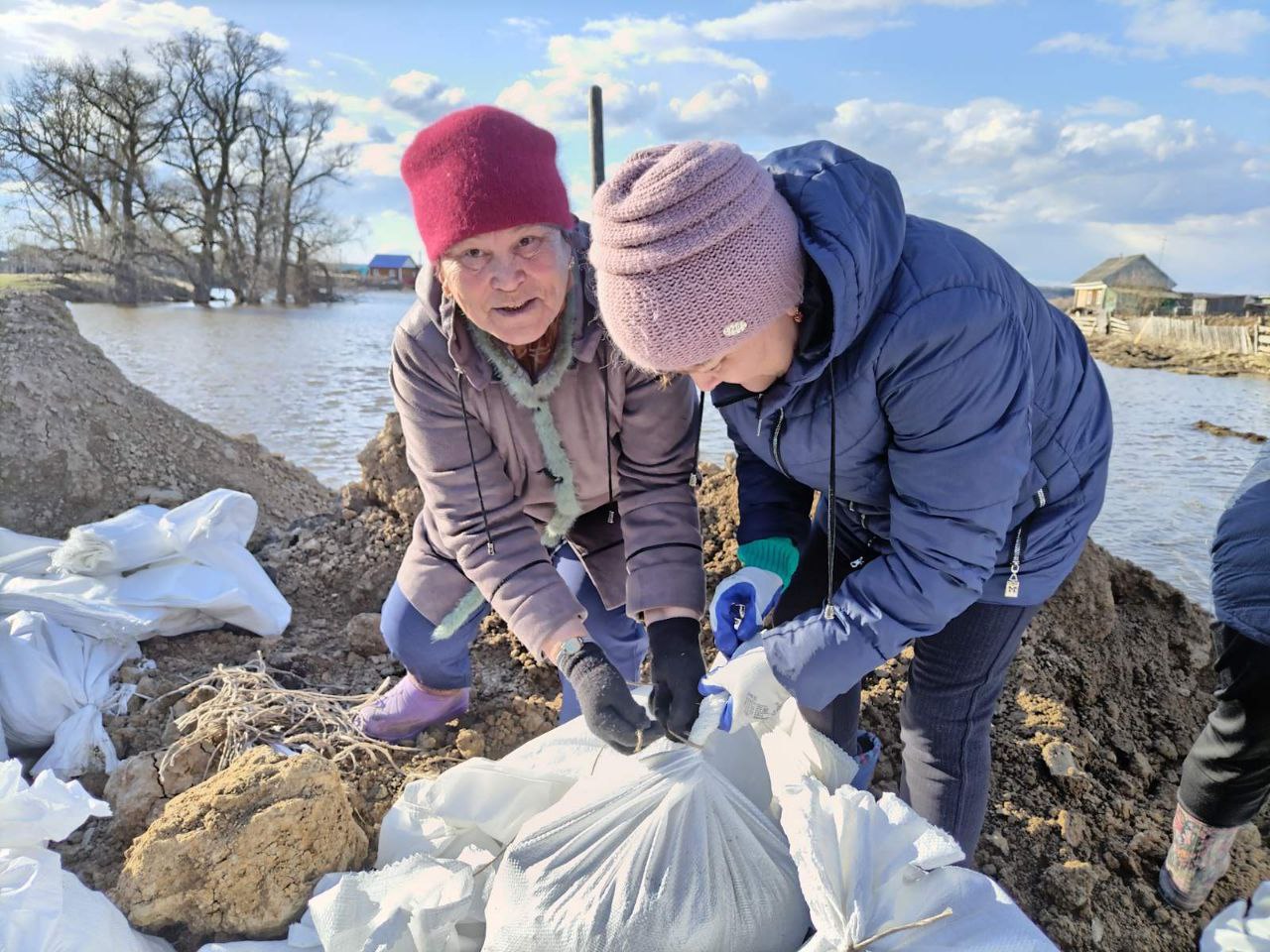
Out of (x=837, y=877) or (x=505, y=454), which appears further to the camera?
(x=505, y=454)

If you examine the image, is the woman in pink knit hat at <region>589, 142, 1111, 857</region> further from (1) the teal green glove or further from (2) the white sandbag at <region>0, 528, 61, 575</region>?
(2) the white sandbag at <region>0, 528, 61, 575</region>

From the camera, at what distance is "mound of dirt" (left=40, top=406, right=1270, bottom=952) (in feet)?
5.85

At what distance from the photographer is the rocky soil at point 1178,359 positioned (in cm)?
1841

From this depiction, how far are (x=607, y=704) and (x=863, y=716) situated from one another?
948 mm

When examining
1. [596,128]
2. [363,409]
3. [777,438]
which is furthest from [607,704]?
[363,409]

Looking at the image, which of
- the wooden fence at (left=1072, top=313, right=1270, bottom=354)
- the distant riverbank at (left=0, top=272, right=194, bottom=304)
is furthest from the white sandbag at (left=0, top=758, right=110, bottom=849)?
the wooden fence at (left=1072, top=313, right=1270, bottom=354)

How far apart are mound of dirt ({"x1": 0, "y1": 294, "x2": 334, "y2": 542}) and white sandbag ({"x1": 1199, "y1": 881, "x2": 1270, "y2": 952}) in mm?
3069

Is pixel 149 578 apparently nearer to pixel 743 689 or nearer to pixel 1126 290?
pixel 743 689

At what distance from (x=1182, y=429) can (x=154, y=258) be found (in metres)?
25.0

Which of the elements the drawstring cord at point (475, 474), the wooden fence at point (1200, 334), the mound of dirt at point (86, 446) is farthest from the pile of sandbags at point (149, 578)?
the wooden fence at point (1200, 334)

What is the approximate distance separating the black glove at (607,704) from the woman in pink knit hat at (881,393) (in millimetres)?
177

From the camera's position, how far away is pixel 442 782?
159 cm

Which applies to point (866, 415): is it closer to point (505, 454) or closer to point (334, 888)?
point (505, 454)

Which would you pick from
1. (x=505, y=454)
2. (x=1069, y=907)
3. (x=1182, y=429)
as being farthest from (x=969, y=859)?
(x=1182, y=429)
